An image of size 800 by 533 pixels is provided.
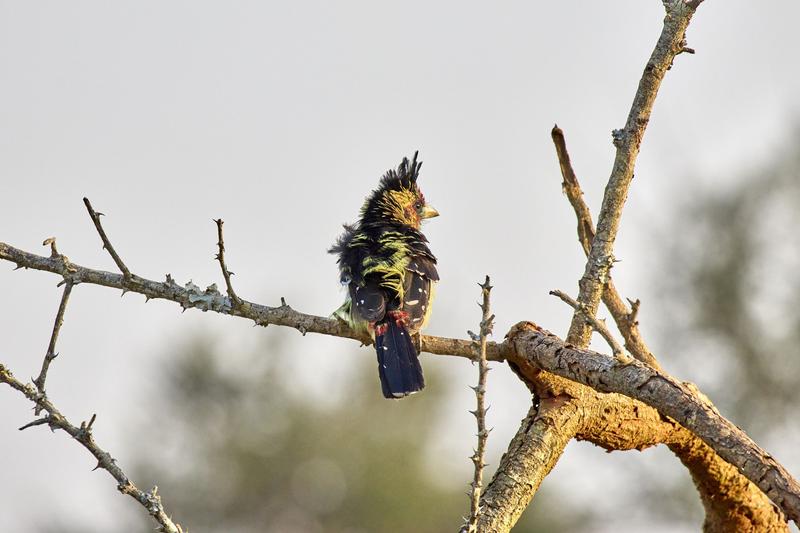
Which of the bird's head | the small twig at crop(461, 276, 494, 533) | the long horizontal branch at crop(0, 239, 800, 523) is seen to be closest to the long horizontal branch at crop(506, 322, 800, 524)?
the long horizontal branch at crop(0, 239, 800, 523)

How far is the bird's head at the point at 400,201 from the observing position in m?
6.97

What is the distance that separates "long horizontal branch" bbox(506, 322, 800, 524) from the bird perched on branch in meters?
1.23

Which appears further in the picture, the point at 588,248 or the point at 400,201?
the point at 400,201

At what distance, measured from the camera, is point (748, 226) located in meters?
23.1

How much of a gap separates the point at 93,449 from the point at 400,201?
13.8 feet

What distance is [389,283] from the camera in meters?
5.62

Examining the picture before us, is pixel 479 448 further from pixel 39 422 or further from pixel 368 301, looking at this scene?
pixel 368 301

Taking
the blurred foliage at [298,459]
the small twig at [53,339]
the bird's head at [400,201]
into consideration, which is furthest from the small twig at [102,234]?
the blurred foliage at [298,459]

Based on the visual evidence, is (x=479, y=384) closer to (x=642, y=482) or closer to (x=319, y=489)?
(x=642, y=482)

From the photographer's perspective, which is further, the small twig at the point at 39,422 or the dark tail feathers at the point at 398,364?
the dark tail feathers at the point at 398,364

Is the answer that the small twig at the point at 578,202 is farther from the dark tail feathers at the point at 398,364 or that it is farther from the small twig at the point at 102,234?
the small twig at the point at 102,234

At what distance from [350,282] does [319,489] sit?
20.8 metres

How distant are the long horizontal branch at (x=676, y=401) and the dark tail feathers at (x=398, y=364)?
112cm

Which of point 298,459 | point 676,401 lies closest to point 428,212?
point 676,401
